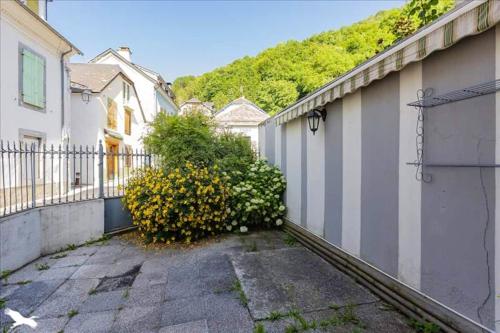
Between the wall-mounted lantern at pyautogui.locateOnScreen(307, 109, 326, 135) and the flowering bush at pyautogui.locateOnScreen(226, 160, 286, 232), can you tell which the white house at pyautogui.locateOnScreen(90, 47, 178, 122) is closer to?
the flowering bush at pyautogui.locateOnScreen(226, 160, 286, 232)

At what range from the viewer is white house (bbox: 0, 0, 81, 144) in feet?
26.6

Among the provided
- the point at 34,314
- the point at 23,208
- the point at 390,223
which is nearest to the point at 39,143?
the point at 23,208

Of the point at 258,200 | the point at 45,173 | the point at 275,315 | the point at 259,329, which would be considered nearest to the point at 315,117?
the point at 258,200

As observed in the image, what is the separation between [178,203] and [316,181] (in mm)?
3358

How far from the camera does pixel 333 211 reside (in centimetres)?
499

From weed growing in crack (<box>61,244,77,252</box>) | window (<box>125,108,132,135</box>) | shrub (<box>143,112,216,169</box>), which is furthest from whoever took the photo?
window (<box>125,108,132,135</box>)

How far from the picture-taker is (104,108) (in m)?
14.7

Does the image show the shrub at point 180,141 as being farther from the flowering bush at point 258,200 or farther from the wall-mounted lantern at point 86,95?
the wall-mounted lantern at point 86,95

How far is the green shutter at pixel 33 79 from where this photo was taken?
349 inches

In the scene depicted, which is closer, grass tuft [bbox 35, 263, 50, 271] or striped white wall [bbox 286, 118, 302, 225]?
grass tuft [bbox 35, 263, 50, 271]

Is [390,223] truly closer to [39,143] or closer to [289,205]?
[289,205]

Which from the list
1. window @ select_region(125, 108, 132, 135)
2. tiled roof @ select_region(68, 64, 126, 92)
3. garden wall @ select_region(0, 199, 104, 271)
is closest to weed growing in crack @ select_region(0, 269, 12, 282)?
garden wall @ select_region(0, 199, 104, 271)

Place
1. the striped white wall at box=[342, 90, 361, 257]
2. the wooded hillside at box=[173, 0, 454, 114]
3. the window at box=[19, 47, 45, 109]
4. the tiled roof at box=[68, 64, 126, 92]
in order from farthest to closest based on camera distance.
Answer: the wooded hillside at box=[173, 0, 454, 114], the tiled roof at box=[68, 64, 126, 92], the window at box=[19, 47, 45, 109], the striped white wall at box=[342, 90, 361, 257]

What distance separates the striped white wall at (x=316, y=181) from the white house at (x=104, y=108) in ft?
28.9
